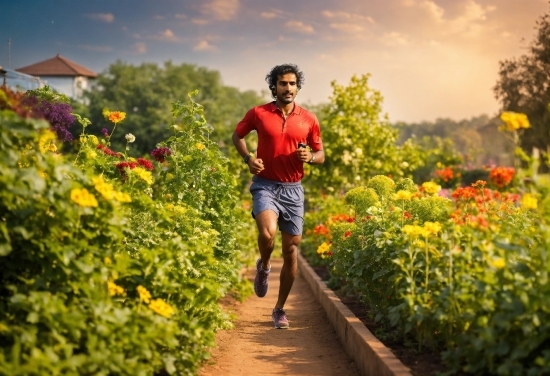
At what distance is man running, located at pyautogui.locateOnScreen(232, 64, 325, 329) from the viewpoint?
24.0 ft

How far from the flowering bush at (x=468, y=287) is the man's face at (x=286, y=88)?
1.52 m

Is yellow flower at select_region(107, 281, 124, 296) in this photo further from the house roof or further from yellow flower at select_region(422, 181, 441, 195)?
the house roof

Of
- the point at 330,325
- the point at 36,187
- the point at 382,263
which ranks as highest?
the point at 36,187

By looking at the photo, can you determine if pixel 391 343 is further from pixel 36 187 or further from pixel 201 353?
pixel 36 187

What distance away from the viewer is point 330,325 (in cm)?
799

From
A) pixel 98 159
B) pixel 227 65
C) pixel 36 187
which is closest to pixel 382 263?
pixel 98 159

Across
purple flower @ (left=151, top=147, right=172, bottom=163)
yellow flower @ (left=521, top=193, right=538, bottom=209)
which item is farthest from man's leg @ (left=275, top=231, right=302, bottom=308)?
yellow flower @ (left=521, top=193, right=538, bottom=209)

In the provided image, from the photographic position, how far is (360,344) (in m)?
5.95

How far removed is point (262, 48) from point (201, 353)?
4040cm

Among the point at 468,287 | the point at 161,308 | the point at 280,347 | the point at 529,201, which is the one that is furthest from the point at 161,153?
the point at 529,201

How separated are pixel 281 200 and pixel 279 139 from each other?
555mm

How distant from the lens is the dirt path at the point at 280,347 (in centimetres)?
598

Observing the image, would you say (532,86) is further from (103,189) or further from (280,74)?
(103,189)

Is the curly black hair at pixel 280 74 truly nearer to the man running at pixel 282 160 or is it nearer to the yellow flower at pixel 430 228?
the man running at pixel 282 160
